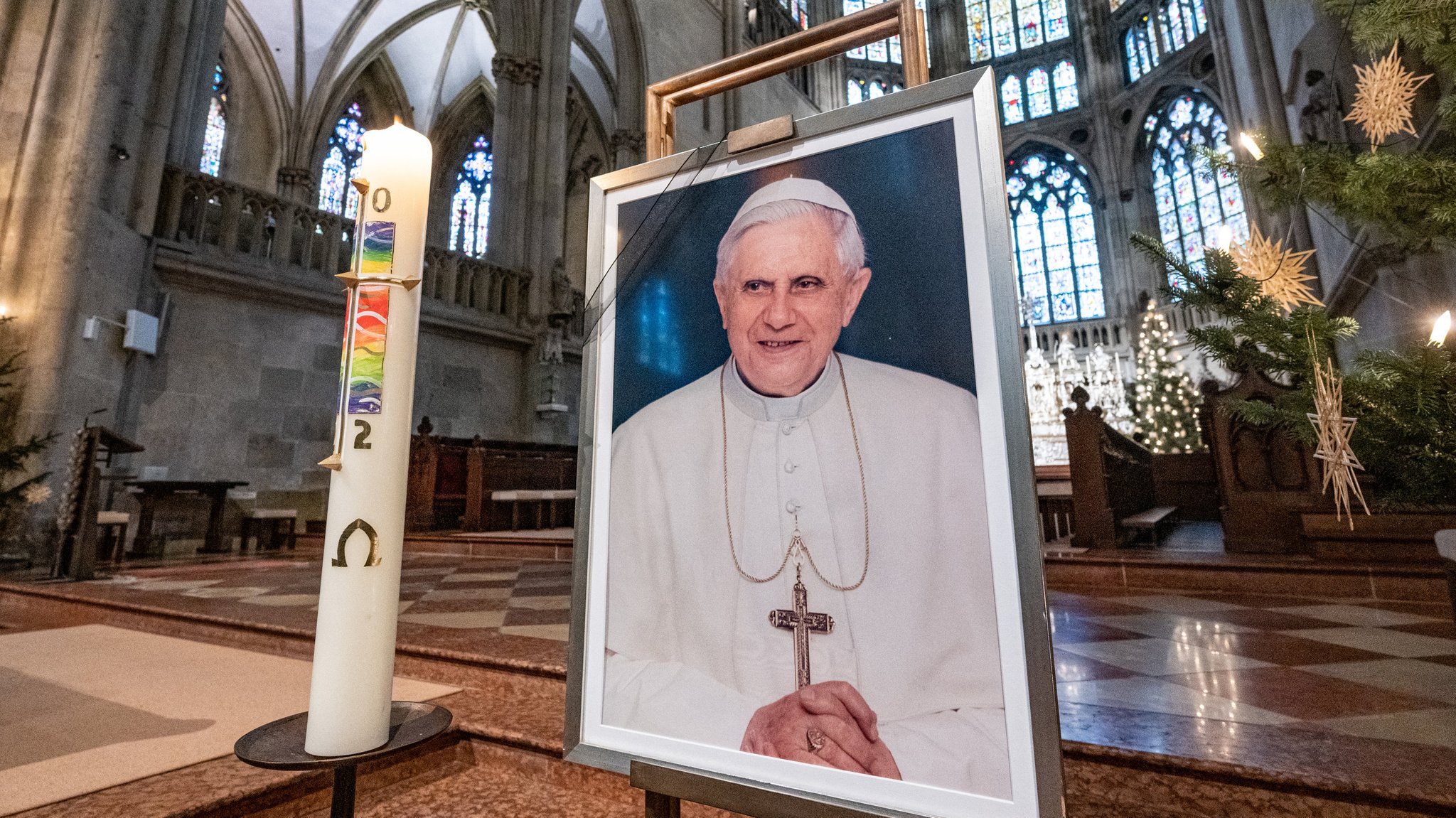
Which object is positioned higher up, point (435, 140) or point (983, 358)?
point (435, 140)

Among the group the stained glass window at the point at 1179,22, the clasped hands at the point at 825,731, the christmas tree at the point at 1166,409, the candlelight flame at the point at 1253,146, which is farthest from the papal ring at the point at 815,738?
the stained glass window at the point at 1179,22

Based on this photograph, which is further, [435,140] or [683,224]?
[435,140]

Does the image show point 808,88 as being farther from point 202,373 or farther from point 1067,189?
point 202,373

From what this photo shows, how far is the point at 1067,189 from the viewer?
1795 cm

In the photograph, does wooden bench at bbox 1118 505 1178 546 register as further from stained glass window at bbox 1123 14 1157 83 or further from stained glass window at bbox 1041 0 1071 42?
stained glass window at bbox 1041 0 1071 42

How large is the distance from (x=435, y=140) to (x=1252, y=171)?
1744 cm

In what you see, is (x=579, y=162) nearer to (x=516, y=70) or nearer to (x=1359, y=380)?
(x=516, y=70)

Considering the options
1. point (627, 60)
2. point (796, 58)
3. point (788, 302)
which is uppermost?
point (627, 60)

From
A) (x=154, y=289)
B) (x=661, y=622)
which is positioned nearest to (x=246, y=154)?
(x=154, y=289)

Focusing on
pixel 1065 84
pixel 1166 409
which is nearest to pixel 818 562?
pixel 1166 409

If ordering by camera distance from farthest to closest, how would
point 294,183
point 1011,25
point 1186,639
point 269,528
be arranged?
point 1011,25 < point 294,183 < point 269,528 < point 1186,639

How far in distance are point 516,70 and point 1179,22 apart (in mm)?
15608

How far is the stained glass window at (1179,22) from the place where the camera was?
14766 millimetres

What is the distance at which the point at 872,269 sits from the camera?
753 millimetres
